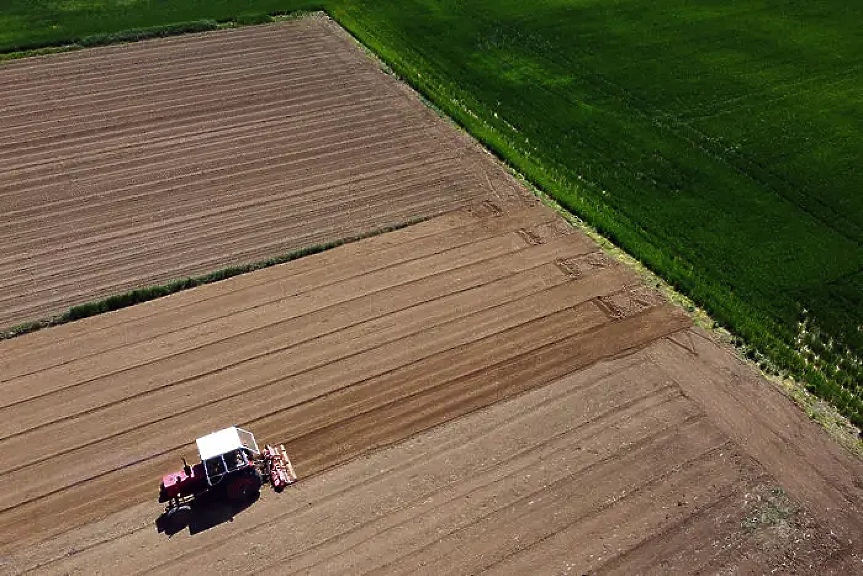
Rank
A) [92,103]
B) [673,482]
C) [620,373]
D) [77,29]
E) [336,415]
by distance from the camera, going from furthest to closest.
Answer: [77,29] → [92,103] → [620,373] → [336,415] → [673,482]

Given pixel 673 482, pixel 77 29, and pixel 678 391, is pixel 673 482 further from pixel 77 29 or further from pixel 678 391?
pixel 77 29

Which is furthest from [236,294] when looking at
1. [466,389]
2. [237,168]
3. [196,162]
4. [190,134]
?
[190,134]

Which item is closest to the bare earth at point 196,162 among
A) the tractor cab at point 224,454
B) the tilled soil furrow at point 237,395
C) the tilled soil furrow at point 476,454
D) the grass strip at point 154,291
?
the grass strip at point 154,291

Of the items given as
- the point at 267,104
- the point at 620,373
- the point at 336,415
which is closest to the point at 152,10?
the point at 267,104

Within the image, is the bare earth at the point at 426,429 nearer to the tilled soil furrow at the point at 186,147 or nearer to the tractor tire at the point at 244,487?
the tractor tire at the point at 244,487

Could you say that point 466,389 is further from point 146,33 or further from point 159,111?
point 146,33
